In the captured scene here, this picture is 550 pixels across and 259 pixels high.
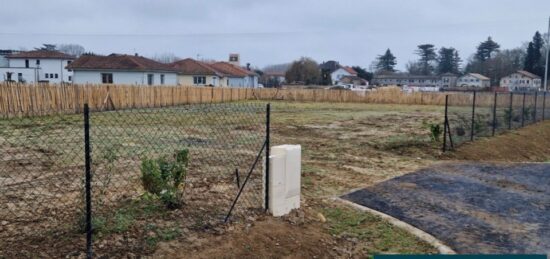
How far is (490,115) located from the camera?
14.5 meters

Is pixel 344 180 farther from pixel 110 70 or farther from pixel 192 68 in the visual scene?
pixel 192 68

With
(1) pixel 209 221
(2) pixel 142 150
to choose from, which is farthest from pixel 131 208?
(2) pixel 142 150

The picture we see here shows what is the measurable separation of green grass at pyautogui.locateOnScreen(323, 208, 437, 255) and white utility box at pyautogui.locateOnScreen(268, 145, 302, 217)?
1.82 feet

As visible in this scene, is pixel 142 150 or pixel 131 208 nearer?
A: pixel 131 208

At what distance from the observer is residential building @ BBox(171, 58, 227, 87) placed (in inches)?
1869

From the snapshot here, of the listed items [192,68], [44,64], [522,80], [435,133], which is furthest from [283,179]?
[522,80]

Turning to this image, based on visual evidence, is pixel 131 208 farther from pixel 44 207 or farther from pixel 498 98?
pixel 498 98

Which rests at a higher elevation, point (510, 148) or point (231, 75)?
point (231, 75)

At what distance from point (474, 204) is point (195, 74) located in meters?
43.1

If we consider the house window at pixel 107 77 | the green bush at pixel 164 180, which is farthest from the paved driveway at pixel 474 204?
the house window at pixel 107 77

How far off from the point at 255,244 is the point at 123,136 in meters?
9.05

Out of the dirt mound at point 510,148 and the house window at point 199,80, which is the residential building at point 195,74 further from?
the dirt mound at point 510,148

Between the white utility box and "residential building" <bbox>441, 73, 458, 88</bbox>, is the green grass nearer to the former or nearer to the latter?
the white utility box

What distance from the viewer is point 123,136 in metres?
12.7
